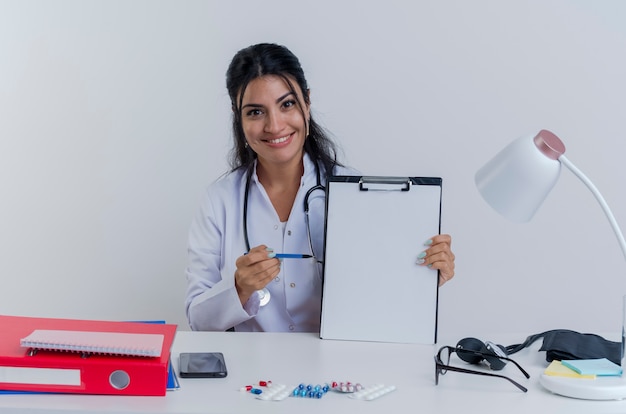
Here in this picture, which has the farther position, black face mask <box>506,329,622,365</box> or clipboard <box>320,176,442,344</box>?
clipboard <box>320,176,442,344</box>

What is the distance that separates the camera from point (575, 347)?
166cm

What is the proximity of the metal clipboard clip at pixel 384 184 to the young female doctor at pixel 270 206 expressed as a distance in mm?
344

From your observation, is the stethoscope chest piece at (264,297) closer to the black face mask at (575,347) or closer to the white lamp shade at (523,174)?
the black face mask at (575,347)

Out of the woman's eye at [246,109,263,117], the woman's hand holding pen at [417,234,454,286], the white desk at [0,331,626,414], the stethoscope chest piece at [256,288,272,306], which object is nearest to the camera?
the white desk at [0,331,626,414]

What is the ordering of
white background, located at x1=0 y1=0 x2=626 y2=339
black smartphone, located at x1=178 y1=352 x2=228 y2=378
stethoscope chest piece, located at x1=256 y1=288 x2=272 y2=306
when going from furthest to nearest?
white background, located at x1=0 y1=0 x2=626 y2=339 → stethoscope chest piece, located at x1=256 y1=288 x2=272 y2=306 → black smartphone, located at x1=178 y1=352 x2=228 y2=378

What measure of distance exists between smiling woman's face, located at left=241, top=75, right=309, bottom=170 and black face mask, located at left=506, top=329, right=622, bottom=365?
33.2 inches

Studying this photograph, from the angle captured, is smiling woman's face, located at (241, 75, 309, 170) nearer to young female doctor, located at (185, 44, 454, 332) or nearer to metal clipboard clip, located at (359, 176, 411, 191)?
young female doctor, located at (185, 44, 454, 332)

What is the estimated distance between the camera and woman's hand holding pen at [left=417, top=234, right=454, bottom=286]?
1.80 m

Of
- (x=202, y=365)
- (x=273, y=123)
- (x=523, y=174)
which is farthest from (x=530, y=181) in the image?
(x=273, y=123)

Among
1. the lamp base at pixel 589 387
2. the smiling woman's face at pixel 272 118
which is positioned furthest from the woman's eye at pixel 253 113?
the lamp base at pixel 589 387

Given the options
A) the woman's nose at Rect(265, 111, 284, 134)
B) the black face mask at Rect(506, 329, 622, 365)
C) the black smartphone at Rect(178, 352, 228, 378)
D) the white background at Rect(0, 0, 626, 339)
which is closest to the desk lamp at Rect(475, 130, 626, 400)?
the black face mask at Rect(506, 329, 622, 365)

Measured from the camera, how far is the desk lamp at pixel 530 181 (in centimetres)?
137

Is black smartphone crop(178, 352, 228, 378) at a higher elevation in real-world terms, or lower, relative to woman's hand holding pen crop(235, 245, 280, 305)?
lower

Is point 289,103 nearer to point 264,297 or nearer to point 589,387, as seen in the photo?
point 264,297
